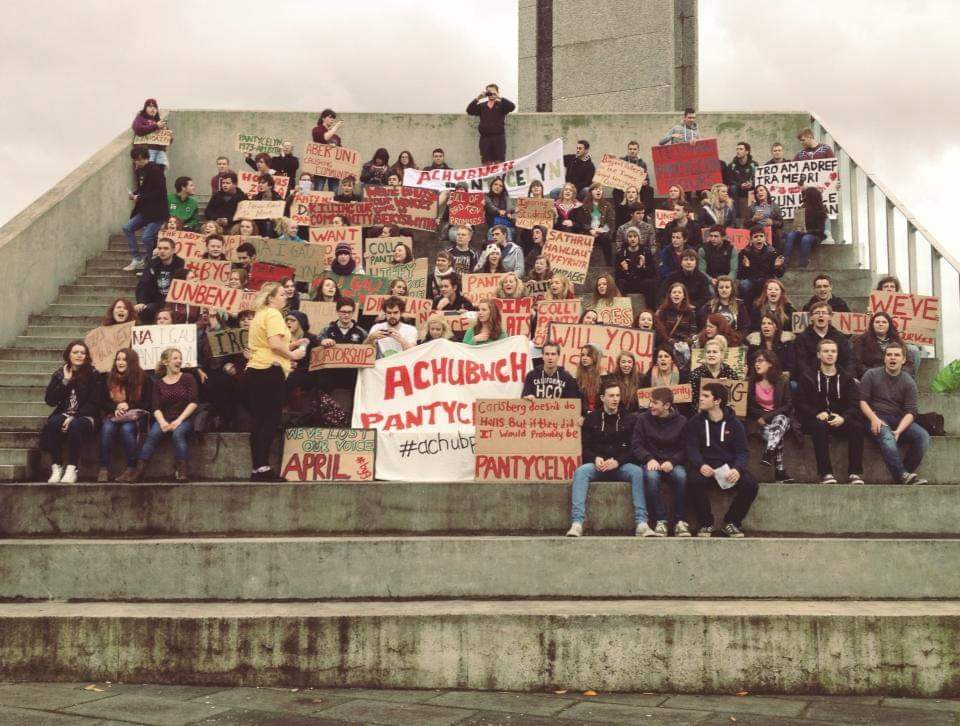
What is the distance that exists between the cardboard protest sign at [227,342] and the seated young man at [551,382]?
115 inches

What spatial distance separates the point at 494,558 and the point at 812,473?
336 cm

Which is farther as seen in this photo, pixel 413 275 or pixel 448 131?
pixel 448 131

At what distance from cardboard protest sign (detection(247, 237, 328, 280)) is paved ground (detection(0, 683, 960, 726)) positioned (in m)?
7.05

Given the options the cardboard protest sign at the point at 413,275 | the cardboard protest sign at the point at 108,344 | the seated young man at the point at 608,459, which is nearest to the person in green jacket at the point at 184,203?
the cardboard protest sign at the point at 413,275

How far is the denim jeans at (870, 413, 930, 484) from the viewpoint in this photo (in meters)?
10.0

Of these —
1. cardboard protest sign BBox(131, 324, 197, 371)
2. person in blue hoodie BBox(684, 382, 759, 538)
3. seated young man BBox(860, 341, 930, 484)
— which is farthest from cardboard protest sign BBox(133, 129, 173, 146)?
seated young man BBox(860, 341, 930, 484)

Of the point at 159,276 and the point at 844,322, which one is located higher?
the point at 159,276

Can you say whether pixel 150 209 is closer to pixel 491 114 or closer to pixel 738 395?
pixel 491 114

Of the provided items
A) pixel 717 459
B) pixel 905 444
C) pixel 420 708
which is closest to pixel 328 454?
pixel 717 459

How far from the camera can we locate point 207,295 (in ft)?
40.4

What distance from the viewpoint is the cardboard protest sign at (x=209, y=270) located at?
13289 mm

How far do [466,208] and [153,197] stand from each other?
4.49m

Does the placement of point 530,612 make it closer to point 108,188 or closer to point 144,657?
point 144,657

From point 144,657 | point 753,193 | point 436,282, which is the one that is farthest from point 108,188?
point 144,657
